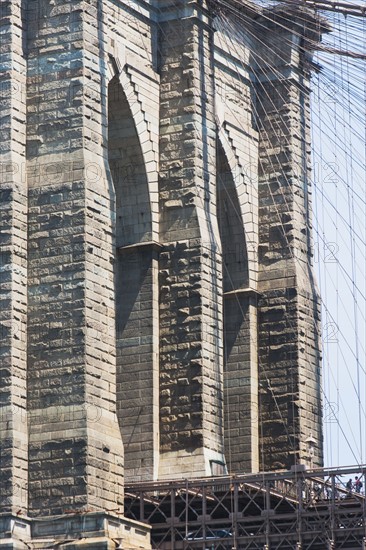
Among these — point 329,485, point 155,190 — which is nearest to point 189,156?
point 155,190

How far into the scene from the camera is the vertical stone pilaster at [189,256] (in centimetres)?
7412

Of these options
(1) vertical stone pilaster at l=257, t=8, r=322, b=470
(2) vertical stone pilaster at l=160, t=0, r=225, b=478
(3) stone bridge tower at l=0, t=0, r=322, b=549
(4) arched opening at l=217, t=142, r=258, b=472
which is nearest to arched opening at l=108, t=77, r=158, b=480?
(3) stone bridge tower at l=0, t=0, r=322, b=549

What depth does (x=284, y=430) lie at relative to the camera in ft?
259

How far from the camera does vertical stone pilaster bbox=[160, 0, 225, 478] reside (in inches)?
2918

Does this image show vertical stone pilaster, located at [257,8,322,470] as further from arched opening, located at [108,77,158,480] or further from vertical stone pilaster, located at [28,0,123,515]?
vertical stone pilaster, located at [28,0,123,515]

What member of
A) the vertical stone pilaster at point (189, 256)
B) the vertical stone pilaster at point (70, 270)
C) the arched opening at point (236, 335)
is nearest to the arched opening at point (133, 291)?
the vertical stone pilaster at point (189, 256)

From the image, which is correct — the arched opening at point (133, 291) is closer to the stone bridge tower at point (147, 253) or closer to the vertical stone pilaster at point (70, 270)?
the stone bridge tower at point (147, 253)

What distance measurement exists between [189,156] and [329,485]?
41.1 feet

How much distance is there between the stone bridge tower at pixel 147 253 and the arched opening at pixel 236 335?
0.07 meters

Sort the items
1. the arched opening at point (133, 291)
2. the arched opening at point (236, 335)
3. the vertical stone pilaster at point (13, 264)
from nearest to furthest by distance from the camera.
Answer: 1. the vertical stone pilaster at point (13, 264)
2. the arched opening at point (133, 291)
3. the arched opening at point (236, 335)

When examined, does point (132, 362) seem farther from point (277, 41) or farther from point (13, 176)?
point (277, 41)

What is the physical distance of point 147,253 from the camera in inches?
2958

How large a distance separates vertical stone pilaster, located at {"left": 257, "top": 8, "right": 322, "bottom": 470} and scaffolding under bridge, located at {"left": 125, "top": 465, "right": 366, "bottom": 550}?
680 cm

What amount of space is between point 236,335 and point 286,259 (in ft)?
11.5
